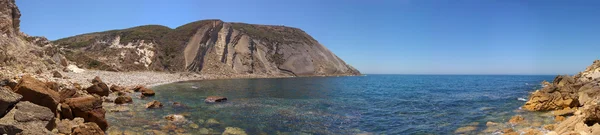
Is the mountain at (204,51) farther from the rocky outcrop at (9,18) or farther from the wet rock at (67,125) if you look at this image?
the wet rock at (67,125)

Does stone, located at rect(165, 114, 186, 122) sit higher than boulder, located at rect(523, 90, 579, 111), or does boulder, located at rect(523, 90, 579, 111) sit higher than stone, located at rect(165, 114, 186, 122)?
boulder, located at rect(523, 90, 579, 111)

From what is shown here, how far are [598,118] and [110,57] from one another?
74.2 meters

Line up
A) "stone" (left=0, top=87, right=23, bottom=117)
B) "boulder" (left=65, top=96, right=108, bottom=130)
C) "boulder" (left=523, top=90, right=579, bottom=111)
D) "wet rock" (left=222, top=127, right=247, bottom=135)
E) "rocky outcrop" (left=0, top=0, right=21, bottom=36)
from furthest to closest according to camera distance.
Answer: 1. "rocky outcrop" (left=0, top=0, right=21, bottom=36)
2. "boulder" (left=523, top=90, right=579, bottom=111)
3. "wet rock" (left=222, top=127, right=247, bottom=135)
4. "boulder" (left=65, top=96, right=108, bottom=130)
5. "stone" (left=0, top=87, right=23, bottom=117)

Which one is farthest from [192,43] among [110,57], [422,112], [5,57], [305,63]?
[422,112]

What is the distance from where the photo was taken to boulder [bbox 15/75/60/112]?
11539mm

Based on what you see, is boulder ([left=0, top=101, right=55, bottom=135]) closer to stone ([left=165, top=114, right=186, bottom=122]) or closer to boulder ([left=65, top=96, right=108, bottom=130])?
boulder ([left=65, top=96, right=108, bottom=130])

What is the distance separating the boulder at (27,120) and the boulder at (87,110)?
275 cm

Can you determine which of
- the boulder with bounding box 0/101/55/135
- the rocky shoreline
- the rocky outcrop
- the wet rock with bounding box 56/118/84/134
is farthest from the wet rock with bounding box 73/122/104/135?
the rocky outcrop

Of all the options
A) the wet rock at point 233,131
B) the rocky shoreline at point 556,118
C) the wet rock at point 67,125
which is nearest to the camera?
the wet rock at point 67,125

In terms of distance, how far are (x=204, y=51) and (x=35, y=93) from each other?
7310 cm

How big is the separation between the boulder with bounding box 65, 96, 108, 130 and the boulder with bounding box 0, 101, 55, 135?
108 inches

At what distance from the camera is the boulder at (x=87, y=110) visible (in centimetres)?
1337

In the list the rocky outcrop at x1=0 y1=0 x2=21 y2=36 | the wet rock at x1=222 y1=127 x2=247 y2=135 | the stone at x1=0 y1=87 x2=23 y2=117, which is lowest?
the wet rock at x1=222 y1=127 x2=247 y2=135

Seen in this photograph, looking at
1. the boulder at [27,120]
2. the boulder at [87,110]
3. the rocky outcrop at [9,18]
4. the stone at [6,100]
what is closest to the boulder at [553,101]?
the boulder at [87,110]
